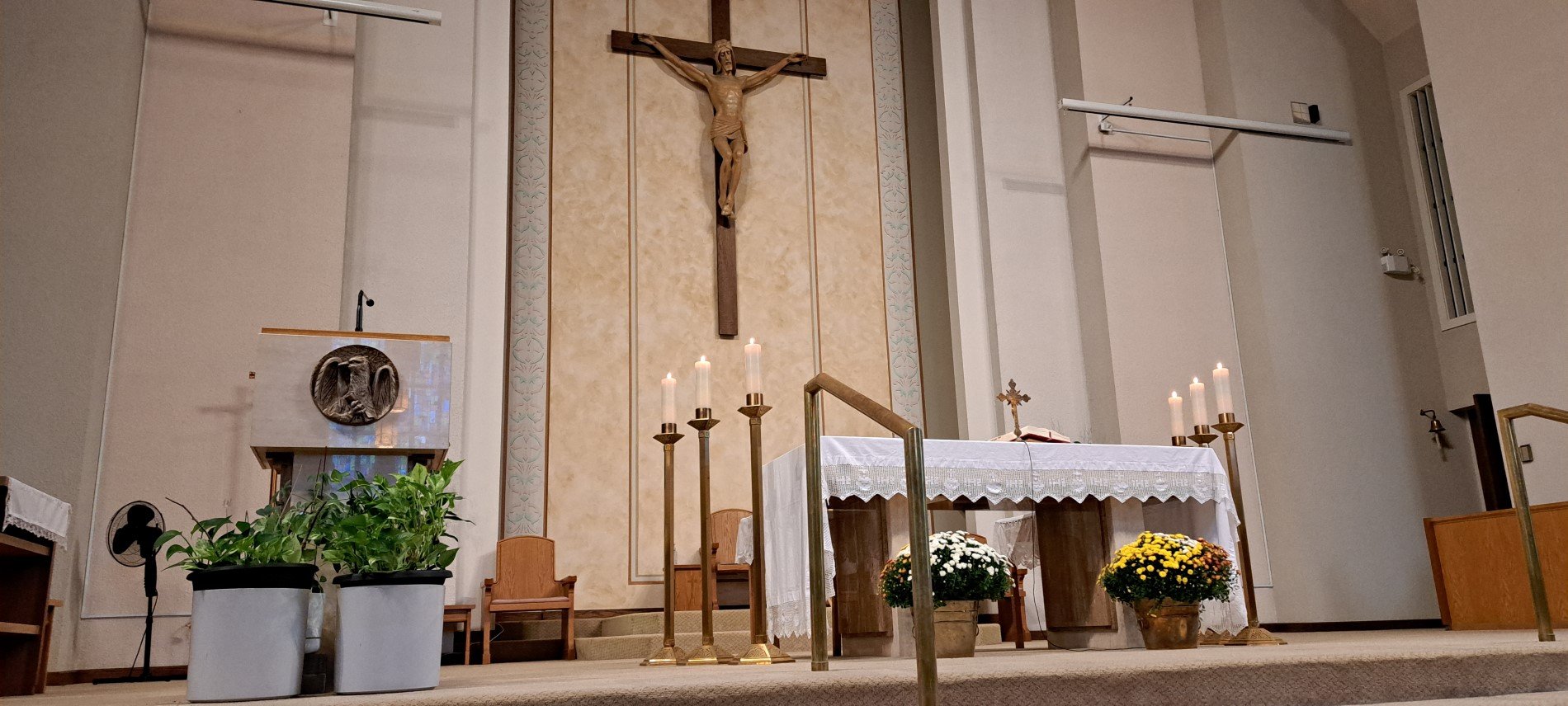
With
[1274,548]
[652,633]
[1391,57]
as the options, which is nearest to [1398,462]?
[1274,548]

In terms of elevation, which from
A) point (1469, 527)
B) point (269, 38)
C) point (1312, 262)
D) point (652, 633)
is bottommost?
point (652, 633)

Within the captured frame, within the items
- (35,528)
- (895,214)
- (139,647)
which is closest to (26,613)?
(35,528)

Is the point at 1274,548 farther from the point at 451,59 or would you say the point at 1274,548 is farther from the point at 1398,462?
the point at 451,59

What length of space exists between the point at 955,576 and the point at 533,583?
3.28 m

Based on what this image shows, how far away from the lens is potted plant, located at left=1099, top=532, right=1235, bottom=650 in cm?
434

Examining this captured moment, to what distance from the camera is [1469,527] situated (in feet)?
20.9

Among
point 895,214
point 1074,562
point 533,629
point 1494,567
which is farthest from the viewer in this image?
point 895,214

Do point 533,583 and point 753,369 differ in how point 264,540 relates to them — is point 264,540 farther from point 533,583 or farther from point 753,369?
point 533,583

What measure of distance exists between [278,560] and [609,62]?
5.92 m

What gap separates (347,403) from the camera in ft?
11.0

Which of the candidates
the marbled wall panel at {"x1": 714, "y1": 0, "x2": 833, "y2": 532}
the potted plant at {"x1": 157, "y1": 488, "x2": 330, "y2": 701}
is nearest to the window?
the marbled wall panel at {"x1": 714, "y1": 0, "x2": 833, "y2": 532}

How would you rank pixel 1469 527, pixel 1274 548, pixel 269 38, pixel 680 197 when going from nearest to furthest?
pixel 1469 527, pixel 269 38, pixel 1274 548, pixel 680 197

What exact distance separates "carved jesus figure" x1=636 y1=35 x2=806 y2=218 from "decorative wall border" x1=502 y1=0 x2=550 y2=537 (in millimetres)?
800

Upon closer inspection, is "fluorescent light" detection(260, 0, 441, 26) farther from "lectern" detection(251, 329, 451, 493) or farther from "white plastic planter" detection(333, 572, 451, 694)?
"white plastic planter" detection(333, 572, 451, 694)
